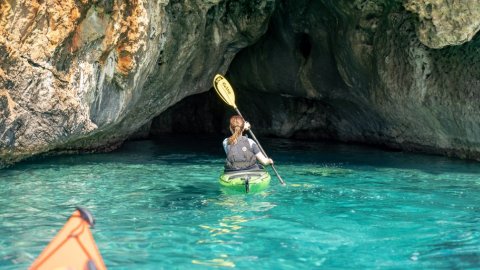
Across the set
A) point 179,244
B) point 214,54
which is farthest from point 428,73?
point 179,244

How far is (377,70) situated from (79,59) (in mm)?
7292

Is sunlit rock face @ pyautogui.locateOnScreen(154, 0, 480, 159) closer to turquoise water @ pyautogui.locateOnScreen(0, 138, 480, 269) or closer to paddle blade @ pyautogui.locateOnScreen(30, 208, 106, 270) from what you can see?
turquoise water @ pyautogui.locateOnScreen(0, 138, 480, 269)

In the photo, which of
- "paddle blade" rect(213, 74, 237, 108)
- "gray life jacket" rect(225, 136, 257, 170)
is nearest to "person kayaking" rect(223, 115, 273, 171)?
"gray life jacket" rect(225, 136, 257, 170)

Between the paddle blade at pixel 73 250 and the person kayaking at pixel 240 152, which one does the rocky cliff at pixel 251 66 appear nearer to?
the person kayaking at pixel 240 152

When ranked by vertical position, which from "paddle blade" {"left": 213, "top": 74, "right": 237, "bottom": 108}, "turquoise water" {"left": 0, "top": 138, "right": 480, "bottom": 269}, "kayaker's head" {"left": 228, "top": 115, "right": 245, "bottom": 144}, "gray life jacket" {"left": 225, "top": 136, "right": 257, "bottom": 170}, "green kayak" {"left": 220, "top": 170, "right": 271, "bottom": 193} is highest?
"paddle blade" {"left": 213, "top": 74, "right": 237, "bottom": 108}

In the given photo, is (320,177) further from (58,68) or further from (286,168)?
(58,68)

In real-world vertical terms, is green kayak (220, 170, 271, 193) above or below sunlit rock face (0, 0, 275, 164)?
below

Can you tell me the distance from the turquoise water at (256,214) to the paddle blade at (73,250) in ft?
4.98

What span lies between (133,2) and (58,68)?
171 centimetres

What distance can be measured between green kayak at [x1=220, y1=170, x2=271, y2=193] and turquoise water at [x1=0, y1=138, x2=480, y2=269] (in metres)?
0.20

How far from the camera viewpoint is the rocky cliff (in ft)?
32.3

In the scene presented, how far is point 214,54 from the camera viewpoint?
15266mm

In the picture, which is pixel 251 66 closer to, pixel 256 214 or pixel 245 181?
pixel 245 181

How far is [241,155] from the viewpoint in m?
9.67
